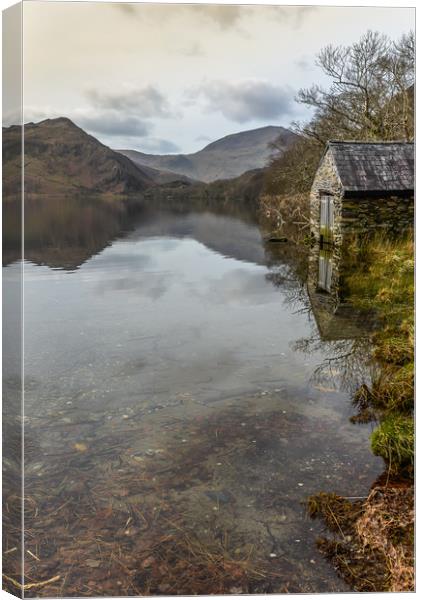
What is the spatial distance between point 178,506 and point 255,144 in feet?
47.0

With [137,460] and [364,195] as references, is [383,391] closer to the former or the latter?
[137,460]

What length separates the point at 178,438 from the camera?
4.30 m

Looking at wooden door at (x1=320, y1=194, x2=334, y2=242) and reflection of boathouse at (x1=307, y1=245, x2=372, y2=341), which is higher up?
wooden door at (x1=320, y1=194, x2=334, y2=242)

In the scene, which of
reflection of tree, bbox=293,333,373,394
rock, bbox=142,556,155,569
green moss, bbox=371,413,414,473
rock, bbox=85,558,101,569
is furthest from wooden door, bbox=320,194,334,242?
rock, bbox=85,558,101,569

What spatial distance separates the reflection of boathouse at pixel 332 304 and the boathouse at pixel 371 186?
46.3 inches

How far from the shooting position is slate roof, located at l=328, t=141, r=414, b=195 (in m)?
14.0

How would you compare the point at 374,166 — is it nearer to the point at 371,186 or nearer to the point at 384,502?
the point at 371,186

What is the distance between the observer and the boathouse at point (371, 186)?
549 inches

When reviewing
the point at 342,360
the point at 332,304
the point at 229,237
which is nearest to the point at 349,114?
the point at 229,237

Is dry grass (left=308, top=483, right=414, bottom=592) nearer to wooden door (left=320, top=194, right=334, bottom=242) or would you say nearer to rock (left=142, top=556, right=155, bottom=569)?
rock (left=142, top=556, right=155, bottom=569)

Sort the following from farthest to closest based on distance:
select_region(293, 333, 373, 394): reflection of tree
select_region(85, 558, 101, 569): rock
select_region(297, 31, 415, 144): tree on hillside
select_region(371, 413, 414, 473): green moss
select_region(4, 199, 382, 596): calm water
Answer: select_region(297, 31, 415, 144): tree on hillside
select_region(293, 333, 373, 394): reflection of tree
select_region(371, 413, 414, 473): green moss
select_region(4, 199, 382, 596): calm water
select_region(85, 558, 101, 569): rock

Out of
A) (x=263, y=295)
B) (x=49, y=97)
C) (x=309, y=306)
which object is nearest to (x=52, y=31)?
(x=49, y=97)

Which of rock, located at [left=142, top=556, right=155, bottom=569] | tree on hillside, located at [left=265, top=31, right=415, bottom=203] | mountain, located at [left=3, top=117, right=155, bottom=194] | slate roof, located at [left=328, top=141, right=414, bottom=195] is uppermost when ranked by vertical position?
mountain, located at [left=3, top=117, right=155, bottom=194]

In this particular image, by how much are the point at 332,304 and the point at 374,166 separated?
21.8ft
